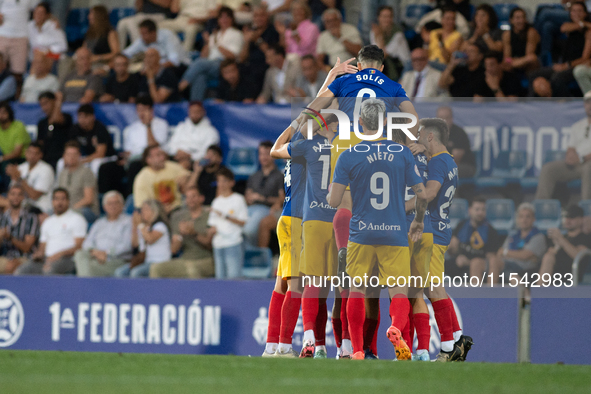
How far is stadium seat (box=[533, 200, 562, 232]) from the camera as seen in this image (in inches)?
351

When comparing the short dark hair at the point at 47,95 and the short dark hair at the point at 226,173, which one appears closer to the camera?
the short dark hair at the point at 226,173

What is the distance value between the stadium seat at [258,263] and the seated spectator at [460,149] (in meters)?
2.52

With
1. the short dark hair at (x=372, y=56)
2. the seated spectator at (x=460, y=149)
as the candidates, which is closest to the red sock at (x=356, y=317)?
the short dark hair at (x=372, y=56)

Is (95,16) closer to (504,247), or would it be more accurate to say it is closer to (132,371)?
(504,247)

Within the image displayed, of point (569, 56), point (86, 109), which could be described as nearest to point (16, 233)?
point (86, 109)

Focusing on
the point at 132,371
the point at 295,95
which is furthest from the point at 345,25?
the point at 132,371

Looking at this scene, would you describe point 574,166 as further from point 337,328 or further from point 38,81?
point 38,81

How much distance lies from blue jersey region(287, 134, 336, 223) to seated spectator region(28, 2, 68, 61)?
7.78 metres

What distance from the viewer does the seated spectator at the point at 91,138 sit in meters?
11.5

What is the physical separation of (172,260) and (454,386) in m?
6.24

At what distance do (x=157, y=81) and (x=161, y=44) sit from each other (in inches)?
35.7

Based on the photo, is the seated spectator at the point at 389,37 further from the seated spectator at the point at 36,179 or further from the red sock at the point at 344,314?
the red sock at the point at 344,314

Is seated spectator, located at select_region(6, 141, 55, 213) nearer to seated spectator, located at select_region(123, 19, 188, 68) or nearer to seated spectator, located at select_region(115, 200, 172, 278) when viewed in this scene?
seated spectator, located at select_region(115, 200, 172, 278)

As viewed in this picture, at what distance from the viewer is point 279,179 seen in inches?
412
